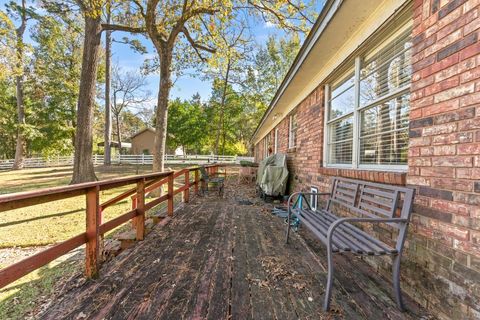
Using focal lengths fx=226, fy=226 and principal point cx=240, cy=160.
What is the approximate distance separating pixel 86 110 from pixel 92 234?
262 inches

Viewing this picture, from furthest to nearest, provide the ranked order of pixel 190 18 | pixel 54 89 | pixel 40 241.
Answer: pixel 54 89
pixel 190 18
pixel 40 241

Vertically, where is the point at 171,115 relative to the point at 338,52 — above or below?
above

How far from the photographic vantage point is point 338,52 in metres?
3.40


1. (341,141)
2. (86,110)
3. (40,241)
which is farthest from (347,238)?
(86,110)

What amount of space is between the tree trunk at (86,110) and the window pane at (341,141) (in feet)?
23.5

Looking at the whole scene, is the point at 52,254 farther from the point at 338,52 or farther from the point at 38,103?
→ the point at 38,103

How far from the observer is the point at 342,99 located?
356 cm

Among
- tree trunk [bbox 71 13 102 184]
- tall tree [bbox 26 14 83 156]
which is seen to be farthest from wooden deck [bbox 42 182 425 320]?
tall tree [bbox 26 14 83 156]

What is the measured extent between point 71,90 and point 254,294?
84.2 ft

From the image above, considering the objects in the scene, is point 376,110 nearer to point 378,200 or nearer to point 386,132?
point 386,132

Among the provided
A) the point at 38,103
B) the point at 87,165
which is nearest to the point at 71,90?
the point at 38,103

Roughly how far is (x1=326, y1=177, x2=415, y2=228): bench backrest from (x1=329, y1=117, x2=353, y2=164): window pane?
2.12 feet

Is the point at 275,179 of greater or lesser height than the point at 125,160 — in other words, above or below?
above

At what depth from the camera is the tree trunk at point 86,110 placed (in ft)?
23.4
